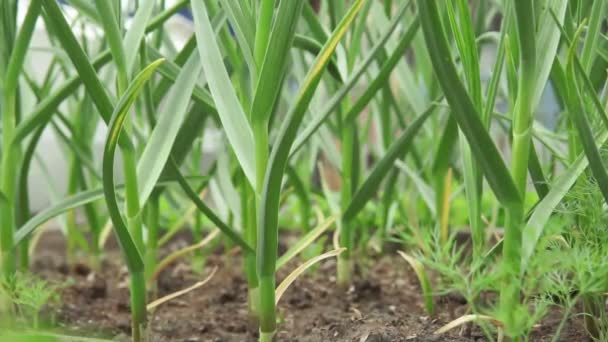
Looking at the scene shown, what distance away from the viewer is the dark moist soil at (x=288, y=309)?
660 millimetres

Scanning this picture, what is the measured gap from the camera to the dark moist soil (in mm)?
660

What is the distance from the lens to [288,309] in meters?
0.89

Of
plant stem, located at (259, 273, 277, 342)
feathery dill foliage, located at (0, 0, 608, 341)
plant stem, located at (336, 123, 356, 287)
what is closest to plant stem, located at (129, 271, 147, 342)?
feathery dill foliage, located at (0, 0, 608, 341)

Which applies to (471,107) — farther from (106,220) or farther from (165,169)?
(106,220)

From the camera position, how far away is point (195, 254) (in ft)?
3.91

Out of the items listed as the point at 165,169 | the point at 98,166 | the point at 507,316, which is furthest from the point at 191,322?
the point at 507,316

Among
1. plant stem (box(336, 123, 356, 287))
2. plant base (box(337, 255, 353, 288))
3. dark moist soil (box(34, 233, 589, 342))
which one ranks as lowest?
dark moist soil (box(34, 233, 589, 342))

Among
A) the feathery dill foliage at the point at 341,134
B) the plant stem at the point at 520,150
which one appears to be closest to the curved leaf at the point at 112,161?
the feathery dill foliage at the point at 341,134

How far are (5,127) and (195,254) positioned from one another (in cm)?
53

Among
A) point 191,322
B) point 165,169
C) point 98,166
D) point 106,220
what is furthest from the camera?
point 106,220

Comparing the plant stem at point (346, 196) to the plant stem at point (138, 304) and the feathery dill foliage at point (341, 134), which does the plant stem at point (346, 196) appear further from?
the plant stem at point (138, 304)

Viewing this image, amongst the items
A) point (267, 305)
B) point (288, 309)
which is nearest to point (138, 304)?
point (267, 305)

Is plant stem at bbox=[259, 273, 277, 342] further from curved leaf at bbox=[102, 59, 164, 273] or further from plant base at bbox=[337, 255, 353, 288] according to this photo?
plant base at bbox=[337, 255, 353, 288]

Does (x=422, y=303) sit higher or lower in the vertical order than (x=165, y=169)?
lower
